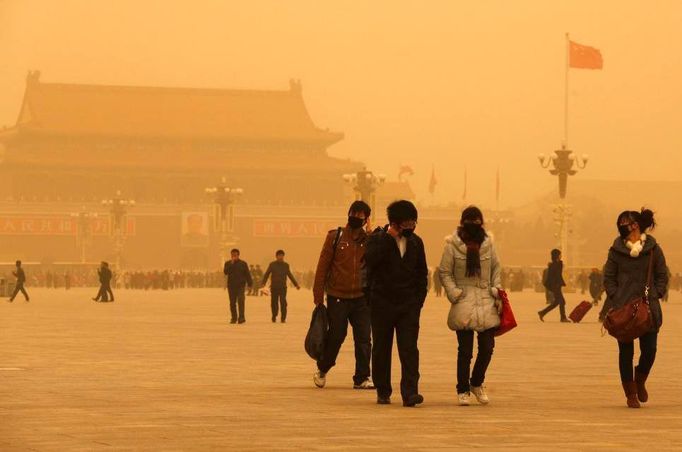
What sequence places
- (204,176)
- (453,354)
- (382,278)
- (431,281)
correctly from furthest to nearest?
(204,176) → (431,281) → (453,354) → (382,278)

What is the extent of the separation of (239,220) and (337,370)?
76.2m

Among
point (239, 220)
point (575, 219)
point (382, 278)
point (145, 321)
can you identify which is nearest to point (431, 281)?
point (239, 220)

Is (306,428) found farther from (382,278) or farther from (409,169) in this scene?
(409,169)

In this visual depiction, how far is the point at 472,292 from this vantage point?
36.3 feet

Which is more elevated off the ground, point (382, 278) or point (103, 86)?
point (103, 86)

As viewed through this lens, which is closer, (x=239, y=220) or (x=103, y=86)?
(x=239, y=220)

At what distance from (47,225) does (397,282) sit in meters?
78.6

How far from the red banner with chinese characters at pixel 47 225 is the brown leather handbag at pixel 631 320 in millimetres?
77708

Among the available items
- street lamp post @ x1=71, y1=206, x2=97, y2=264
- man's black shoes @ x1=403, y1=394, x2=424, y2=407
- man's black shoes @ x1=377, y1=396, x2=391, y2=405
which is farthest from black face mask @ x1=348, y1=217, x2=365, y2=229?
street lamp post @ x1=71, y1=206, x2=97, y2=264

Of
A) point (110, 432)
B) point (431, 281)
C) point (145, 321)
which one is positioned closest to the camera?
point (110, 432)

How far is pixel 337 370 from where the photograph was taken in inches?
566

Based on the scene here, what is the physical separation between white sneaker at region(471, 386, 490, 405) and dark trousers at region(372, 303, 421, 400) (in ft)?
1.19

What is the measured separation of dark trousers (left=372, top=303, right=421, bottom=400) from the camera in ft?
36.1

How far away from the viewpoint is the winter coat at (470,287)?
10945 millimetres
